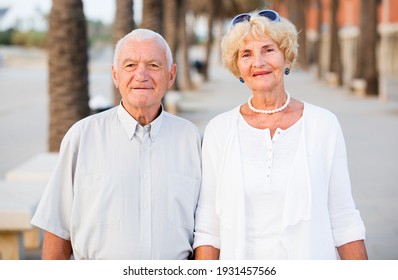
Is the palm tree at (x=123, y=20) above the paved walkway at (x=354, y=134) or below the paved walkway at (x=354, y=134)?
above

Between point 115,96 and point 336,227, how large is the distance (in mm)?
8355

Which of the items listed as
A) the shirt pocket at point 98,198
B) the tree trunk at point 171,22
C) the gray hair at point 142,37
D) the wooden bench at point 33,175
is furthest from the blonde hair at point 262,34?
the tree trunk at point 171,22

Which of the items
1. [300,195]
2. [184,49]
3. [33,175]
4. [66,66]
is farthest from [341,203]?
[184,49]

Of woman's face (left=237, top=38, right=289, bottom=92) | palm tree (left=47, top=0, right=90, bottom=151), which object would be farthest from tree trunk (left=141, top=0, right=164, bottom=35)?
woman's face (left=237, top=38, right=289, bottom=92)

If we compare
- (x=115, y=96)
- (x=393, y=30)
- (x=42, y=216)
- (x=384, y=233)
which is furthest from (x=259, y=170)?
(x=393, y=30)

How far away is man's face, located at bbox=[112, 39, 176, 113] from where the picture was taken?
9.54ft

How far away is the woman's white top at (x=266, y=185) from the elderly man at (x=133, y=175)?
243mm

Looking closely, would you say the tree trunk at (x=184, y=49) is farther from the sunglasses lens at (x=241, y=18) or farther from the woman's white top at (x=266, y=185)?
the woman's white top at (x=266, y=185)

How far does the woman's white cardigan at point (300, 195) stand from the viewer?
282 centimetres

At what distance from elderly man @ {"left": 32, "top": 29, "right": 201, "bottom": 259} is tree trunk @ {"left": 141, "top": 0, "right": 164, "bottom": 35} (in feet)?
33.0

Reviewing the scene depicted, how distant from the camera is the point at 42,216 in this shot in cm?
301

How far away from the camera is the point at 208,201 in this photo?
2963mm

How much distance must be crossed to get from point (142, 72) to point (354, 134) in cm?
1223

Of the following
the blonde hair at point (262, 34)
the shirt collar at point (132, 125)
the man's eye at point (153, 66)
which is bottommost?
the shirt collar at point (132, 125)
